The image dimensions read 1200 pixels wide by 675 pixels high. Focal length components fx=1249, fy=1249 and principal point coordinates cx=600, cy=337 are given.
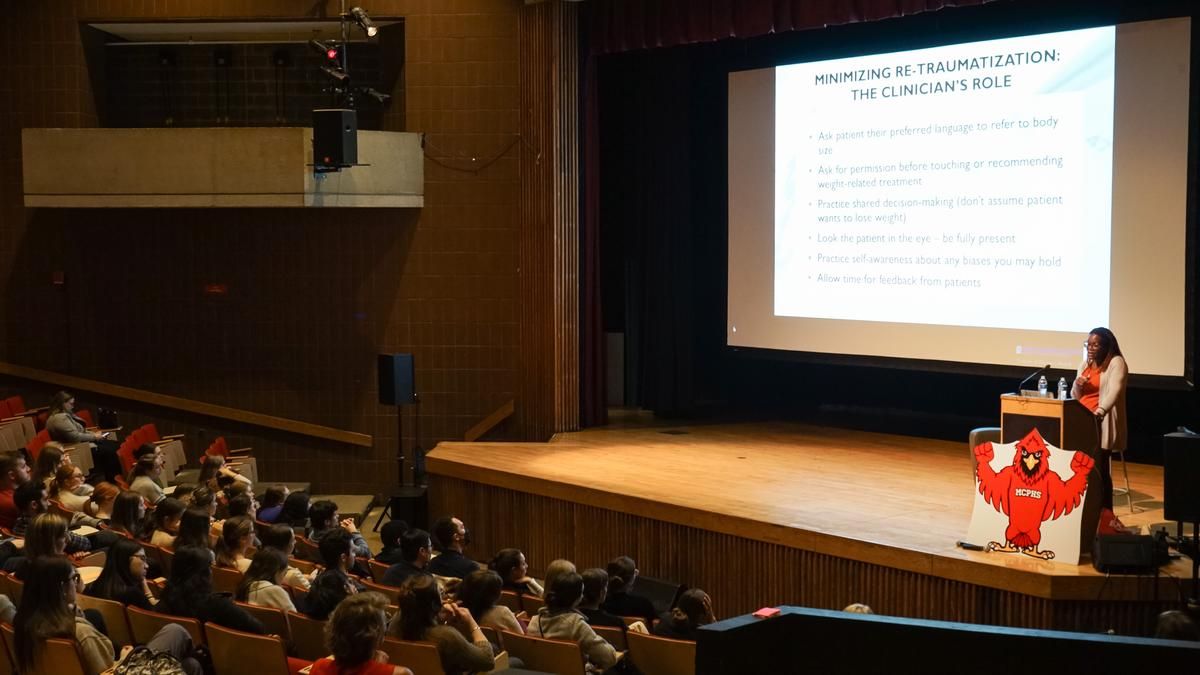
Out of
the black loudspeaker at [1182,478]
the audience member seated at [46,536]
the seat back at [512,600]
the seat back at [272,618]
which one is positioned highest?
the black loudspeaker at [1182,478]

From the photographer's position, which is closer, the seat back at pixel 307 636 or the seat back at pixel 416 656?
the seat back at pixel 416 656

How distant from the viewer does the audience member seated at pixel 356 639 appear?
10.5ft

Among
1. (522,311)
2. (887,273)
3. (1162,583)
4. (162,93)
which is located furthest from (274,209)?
(1162,583)

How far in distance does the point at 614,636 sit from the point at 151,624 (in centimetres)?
160

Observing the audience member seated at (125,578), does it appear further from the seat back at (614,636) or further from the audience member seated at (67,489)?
the audience member seated at (67,489)

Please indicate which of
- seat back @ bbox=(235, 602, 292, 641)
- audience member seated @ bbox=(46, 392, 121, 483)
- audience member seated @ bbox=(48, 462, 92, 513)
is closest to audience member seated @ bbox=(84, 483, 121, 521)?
audience member seated @ bbox=(48, 462, 92, 513)

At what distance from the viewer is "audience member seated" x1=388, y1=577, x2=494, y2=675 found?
12.9 feet

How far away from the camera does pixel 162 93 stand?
11055 millimetres

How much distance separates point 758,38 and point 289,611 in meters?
6.50

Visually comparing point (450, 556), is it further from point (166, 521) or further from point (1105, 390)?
point (1105, 390)

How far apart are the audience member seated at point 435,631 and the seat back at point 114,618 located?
100 centimetres

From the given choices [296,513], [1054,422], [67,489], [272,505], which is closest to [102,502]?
Answer: [67,489]

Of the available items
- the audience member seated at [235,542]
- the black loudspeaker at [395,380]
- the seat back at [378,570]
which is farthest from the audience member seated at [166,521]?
the black loudspeaker at [395,380]

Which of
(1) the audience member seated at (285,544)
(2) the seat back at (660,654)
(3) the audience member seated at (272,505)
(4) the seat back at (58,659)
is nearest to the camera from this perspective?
(4) the seat back at (58,659)
